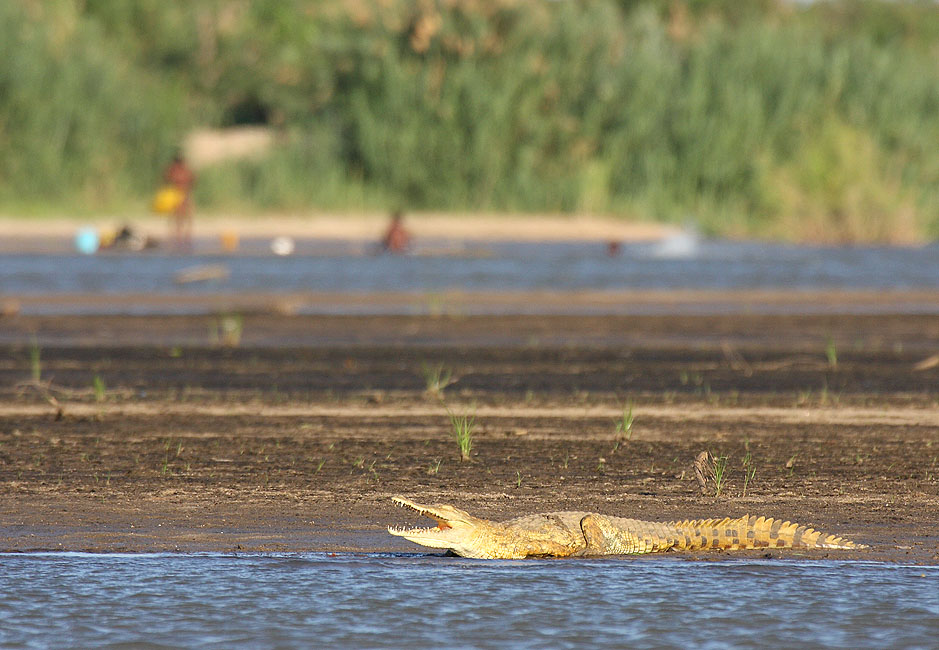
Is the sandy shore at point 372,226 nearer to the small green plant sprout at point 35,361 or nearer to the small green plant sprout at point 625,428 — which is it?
the small green plant sprout at point 35,361

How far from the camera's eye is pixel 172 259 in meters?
26.6

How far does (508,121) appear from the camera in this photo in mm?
36094

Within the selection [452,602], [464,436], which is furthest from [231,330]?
[452,602]

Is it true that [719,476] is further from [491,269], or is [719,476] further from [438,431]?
[491,269]

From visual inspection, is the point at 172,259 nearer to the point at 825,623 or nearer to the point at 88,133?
the point at 88,133

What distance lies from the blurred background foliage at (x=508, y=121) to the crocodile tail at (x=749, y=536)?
28.0 m

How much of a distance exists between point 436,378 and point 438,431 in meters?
1.69

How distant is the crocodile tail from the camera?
6734 mm

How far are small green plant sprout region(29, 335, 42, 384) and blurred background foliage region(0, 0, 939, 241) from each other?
1972 cm

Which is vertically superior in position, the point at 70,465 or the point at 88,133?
the point at 88,133

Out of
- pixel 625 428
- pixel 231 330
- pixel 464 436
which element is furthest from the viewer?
pixel 231 330

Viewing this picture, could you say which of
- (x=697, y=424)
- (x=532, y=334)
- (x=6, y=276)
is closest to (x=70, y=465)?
(x=697, y=424)

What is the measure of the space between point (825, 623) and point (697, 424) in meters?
4.42

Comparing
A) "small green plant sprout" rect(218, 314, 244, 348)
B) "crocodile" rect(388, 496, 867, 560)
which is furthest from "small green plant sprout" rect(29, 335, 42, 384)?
"crocodile" rect(388, 496, 867, 560)
